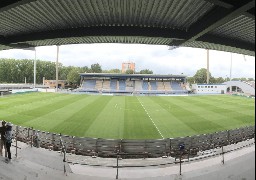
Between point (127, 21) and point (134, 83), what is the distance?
66.7 metres

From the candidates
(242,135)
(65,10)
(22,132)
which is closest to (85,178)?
A: (65,10)

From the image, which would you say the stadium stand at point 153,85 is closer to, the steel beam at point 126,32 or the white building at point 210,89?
the white building at point 210,89

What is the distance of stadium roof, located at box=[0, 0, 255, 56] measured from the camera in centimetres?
686

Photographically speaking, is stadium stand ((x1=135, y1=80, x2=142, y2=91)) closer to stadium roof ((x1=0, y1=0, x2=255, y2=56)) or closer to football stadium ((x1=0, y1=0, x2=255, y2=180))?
football stadium ((x1=0, y1=0, x2=255, y2=180))

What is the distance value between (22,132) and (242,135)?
14619 mm

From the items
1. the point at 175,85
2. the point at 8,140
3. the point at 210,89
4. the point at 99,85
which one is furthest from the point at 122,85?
the point at 8,140

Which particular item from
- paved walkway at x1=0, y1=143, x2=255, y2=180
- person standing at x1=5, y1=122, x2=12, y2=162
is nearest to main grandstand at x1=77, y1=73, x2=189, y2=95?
person standing at x1=5, y1=122, x2=12, y2=162

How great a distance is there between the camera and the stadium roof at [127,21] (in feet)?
22.5

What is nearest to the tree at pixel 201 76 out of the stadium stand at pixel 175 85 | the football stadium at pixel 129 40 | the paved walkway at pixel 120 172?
the stadium stand at pixel 175 85

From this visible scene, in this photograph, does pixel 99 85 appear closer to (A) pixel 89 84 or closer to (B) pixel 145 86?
(A) pixel 89 84

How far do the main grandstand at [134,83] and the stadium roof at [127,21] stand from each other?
62.2 metres

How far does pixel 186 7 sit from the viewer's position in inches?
273

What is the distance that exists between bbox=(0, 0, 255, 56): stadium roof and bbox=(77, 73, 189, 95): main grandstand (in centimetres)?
6216

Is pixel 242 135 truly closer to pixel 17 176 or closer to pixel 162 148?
pixel 162 148
